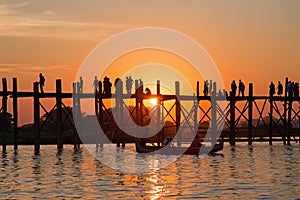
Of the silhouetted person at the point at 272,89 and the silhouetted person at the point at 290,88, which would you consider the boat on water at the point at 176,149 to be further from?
the silhouetted person at the point at 290,88

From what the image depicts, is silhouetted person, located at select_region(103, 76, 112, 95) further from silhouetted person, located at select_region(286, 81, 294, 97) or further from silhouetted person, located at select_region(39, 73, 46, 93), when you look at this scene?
silhouetted person, located at select_region(286, 81, 294, 97)

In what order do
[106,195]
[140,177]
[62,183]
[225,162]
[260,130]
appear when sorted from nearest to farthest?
[106,195] < [62,183] < [140,177] < [225,162] < [260,130]

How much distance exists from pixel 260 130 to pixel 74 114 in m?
70.0

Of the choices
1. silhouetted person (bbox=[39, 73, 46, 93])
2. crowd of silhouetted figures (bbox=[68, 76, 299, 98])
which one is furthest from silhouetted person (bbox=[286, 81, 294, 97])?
silhouetted person (bbox=[39, 73, 46, 93])

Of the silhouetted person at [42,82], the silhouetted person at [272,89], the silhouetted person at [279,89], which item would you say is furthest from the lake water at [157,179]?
the silhouetted person at [279,89]

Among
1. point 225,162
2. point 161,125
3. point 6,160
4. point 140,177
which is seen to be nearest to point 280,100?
point 161,125

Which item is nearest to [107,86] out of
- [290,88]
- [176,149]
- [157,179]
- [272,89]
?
[176,149]

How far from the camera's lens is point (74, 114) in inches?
2138

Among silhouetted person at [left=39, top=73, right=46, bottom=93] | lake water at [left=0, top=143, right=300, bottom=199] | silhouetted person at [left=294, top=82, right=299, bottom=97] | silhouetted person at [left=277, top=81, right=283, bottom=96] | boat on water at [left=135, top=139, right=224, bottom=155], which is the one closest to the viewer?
lake water at [left=0, top=143, right=300, bottom=199]

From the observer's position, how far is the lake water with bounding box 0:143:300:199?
1124 inches

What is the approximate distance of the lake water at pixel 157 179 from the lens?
28547 millimetres

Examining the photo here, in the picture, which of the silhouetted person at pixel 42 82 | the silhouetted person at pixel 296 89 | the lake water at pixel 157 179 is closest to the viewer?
the lake water at pixel 157 179

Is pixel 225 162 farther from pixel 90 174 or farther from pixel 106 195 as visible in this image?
pixel 106 195

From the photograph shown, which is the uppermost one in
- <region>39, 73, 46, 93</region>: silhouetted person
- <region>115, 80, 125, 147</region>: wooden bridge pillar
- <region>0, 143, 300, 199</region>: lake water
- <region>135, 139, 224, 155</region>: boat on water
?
<region>39, 73, 46, 93</region>: silhouetted person
